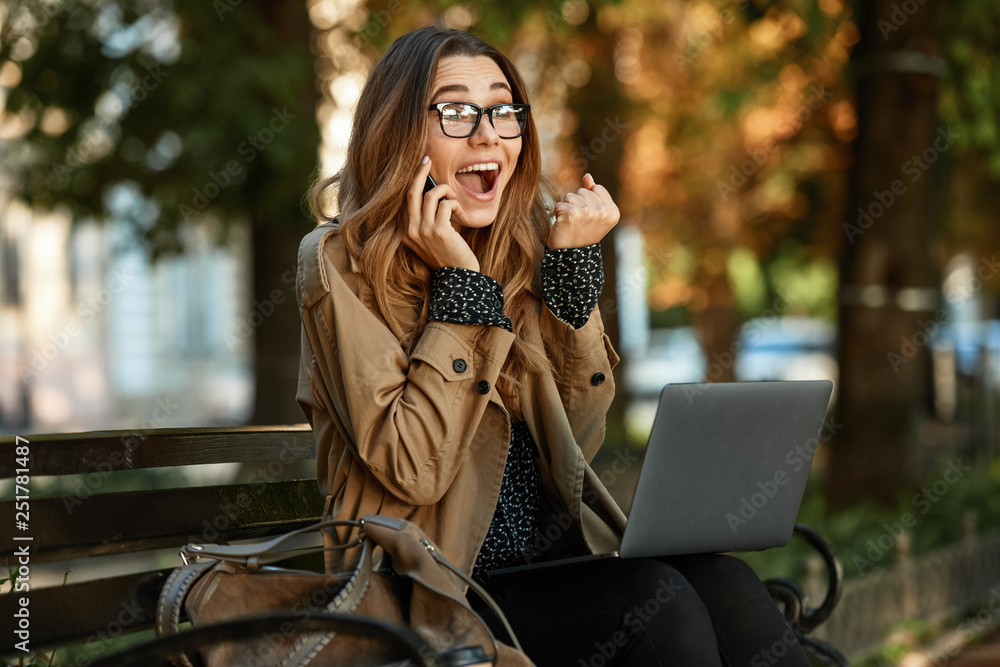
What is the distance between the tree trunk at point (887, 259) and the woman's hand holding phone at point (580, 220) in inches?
190

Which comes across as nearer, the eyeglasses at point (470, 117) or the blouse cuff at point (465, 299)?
the blouse cuff at point (465, 299)

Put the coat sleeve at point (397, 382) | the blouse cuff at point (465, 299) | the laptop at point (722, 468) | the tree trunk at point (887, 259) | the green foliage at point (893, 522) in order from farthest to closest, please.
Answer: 1. the tree trunk at point (887, 259)
2. the green foliage at point (893, 522)
3. the blouse cuff at point (465, 299)
4. the coat sleeve at point (397, 382)
5. the laptop at point (722, 468)

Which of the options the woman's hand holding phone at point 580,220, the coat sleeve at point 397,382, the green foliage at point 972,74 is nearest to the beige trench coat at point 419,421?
the coat sleeve at point 397,382

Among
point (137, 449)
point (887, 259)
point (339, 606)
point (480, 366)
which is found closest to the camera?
point (339, 606)

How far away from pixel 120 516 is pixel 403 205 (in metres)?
0.98

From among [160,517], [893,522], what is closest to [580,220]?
[160,517]

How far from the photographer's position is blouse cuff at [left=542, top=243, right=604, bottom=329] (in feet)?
9.12

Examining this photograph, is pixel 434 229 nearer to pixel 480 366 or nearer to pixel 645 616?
pixel 480 366

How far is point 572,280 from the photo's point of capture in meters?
2.78

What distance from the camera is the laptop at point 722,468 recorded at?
89.7 inches

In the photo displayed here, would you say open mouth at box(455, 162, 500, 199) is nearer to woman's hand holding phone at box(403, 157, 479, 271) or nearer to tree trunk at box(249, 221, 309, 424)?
woman's hand holding phone at box(403, 157, 479, 271)

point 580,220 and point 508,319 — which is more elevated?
point 580,220

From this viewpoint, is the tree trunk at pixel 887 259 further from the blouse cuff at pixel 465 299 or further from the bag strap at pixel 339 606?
the bag strap at pixel 339 606

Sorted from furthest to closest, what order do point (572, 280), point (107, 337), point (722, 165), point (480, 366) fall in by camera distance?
point (107, 337) → point (722, 165) → point (572, 280) → point (480, 366)
